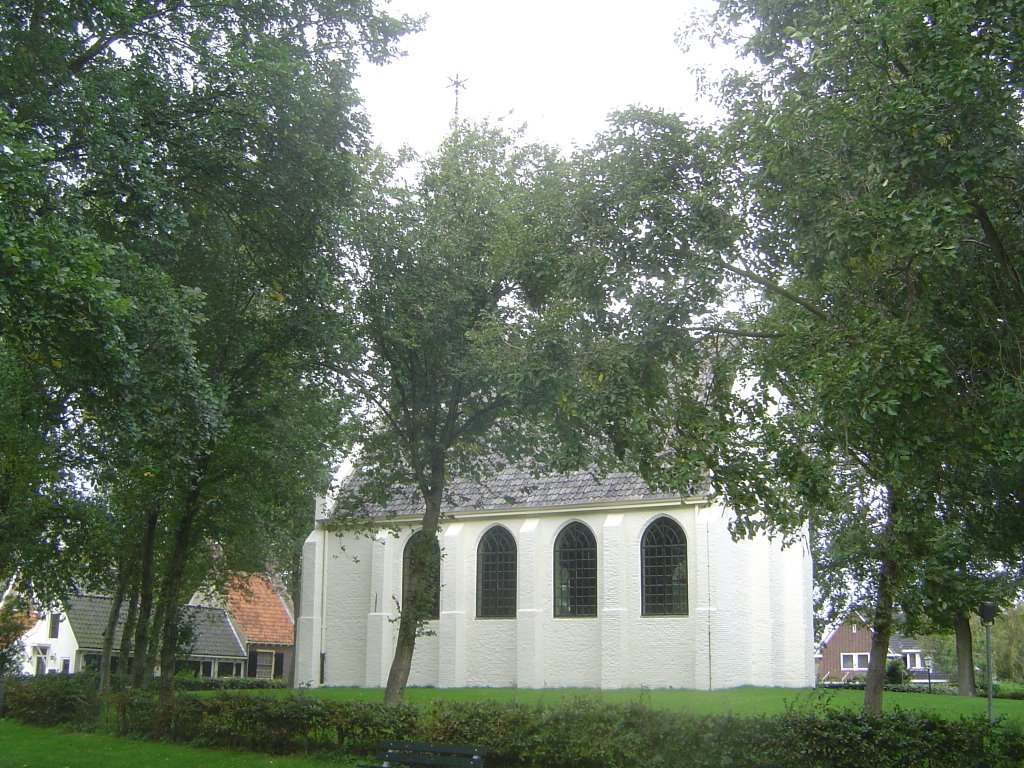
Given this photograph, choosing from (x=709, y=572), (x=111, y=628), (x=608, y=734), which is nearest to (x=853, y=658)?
(x=709, y=572)

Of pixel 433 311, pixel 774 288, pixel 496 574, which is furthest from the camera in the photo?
pixel 496 574

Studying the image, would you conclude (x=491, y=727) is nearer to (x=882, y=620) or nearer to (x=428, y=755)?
(x=428, y=755)

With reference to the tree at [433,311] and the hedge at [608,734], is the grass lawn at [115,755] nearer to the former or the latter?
the hedge at [608,734]

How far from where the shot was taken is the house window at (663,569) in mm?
31703

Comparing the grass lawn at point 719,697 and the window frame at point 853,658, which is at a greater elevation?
the grass lawn at point 719,697

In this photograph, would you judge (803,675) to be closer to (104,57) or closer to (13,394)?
(13,394)

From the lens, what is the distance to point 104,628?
49.9m

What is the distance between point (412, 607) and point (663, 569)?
1407cm

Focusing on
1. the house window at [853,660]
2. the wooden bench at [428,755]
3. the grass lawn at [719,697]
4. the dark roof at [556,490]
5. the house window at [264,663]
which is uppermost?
the dark roof at [556,490]

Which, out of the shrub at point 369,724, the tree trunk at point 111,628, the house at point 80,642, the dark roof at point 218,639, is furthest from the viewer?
the dark roof at point 218,639

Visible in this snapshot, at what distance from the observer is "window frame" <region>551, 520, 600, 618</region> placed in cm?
3369

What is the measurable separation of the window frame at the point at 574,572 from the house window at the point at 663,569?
1.88 metres

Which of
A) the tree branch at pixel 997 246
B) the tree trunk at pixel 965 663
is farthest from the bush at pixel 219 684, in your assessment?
the tree branch at pixel 997 246

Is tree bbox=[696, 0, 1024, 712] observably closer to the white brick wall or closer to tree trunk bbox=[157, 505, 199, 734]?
tree trunk bbox=[157, 505, 199, 734]
